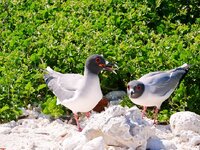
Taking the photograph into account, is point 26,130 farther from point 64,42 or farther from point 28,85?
point 64,42

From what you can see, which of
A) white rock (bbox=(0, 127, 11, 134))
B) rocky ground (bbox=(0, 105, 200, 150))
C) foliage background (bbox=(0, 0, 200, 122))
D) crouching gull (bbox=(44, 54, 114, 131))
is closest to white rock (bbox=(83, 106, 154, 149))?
rocky ground (bbox=(0, 105, 200, 150))

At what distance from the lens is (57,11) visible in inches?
394

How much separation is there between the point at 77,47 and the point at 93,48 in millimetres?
216

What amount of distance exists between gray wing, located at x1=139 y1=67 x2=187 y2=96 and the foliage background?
310 mm

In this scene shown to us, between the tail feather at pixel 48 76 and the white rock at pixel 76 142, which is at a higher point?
the tail feather at pixel 48 76

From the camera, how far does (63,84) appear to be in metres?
6.72

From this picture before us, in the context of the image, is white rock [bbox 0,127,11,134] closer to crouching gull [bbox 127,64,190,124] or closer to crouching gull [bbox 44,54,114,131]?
crouching gull [bbox 44,54,114,131]

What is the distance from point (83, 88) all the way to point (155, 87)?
76 cm

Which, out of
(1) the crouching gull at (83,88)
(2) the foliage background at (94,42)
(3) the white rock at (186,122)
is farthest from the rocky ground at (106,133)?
(2) the foliage background at (94,42)

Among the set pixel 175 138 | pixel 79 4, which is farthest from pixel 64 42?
pixel 175 138

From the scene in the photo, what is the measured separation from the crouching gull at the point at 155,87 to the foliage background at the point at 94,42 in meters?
0.27

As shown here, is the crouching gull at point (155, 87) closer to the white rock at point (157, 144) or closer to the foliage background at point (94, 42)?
the foliage background at point (94, 42)

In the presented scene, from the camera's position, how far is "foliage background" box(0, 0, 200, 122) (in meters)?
7.35

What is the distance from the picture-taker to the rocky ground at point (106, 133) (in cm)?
567
